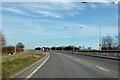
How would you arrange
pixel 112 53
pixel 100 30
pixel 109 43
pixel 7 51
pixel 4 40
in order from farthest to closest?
pixel 7 51 < pixel 109 43 < pixel 4 40 < pixel 100 30 < pixel 112 53

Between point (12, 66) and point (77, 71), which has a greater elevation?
point (12, 66)

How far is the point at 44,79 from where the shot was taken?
8.82 m

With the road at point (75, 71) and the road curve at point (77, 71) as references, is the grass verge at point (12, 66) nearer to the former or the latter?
the road at point (75, 71)

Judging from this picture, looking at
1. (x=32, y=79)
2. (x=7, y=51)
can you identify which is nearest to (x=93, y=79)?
(x=32, y=79)

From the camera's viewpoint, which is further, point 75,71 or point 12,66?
point 12,66

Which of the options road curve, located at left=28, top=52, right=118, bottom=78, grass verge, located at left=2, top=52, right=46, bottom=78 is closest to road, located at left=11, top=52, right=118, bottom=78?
road curve, located at left=28, top=52, right=118, bottom=78

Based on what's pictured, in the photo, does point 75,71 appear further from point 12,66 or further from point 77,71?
point 12,66

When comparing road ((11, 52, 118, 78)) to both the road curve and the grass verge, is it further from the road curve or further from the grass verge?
the grass verge

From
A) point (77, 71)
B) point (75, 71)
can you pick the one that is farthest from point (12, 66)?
point (77, 71)

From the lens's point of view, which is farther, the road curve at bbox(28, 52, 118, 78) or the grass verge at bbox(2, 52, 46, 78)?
the grass verge at bbox(2, 52, 46, 78)

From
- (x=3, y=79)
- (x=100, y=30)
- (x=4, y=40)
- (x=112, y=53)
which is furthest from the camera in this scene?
(x=4, y=40)

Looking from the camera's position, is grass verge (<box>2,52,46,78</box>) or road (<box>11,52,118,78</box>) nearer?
road (<box>11,52,118,78</box>)

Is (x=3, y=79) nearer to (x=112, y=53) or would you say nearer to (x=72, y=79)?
(x=72, y=79)

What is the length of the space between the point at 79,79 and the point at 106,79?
1.42 meters
